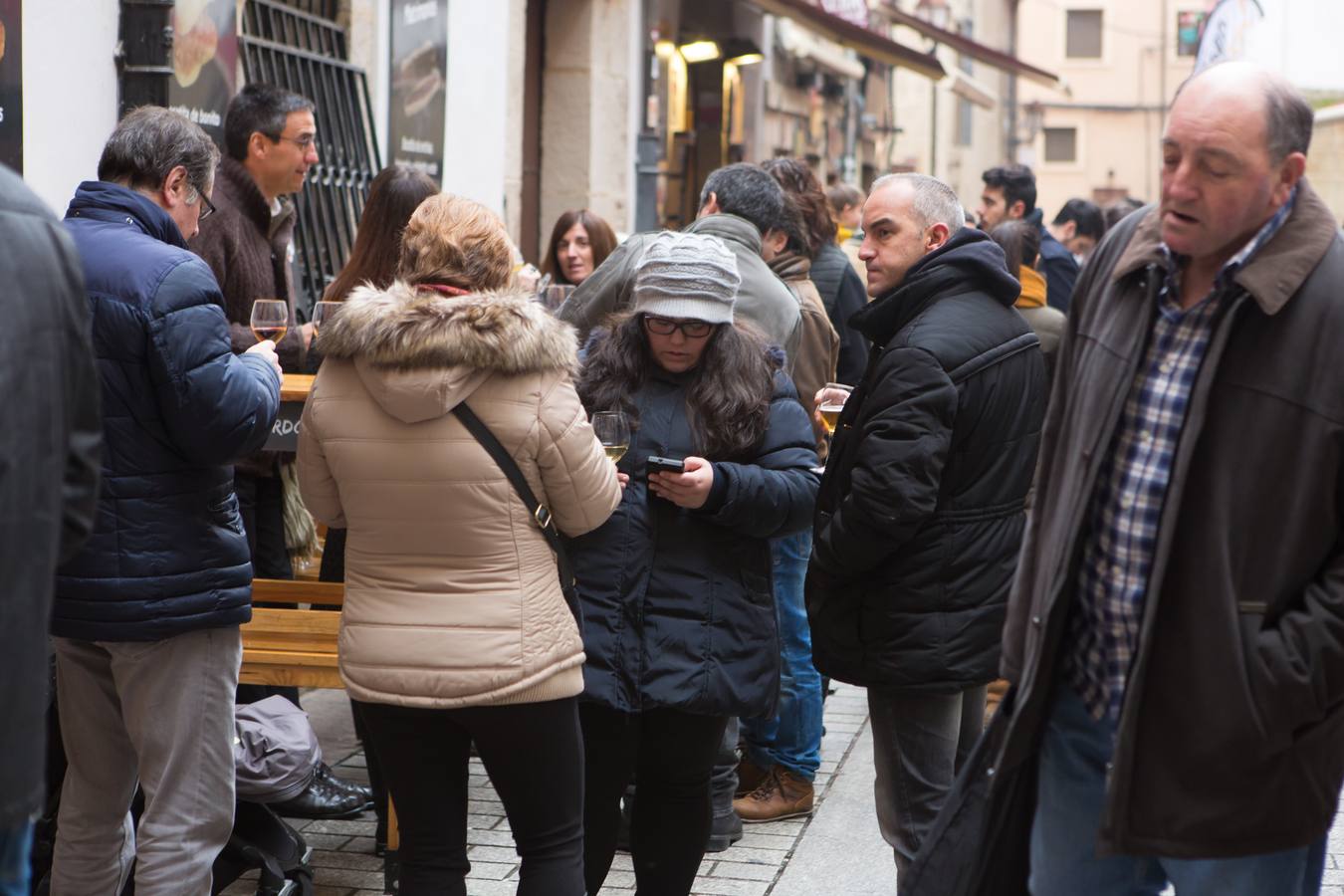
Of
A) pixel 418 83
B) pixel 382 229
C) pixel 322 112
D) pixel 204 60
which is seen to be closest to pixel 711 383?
pixel 382 229

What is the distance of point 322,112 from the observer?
338 inches

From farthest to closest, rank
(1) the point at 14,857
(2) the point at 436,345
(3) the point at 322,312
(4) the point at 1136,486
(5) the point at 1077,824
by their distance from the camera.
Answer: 1. (3) the point at 322,312
2. (2) the point at 436,345
3. (5) the point at 1077,824
4. (4) the point at 1136,486
5. (1) the point at 14,857

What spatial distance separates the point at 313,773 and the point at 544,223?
8109 millimetres

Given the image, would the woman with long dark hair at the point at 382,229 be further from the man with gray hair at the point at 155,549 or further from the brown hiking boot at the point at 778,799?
the brown hiking boot at the point at 778,799

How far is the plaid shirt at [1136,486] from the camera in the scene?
2842 millimetres

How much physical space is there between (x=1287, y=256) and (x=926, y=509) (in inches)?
51.0

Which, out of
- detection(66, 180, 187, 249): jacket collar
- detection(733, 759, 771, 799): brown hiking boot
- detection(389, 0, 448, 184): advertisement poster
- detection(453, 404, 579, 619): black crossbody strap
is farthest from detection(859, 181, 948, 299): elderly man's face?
detection(389, 0, 448, 184): advertisement poster

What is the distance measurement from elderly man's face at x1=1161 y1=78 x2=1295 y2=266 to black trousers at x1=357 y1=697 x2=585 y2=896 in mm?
1611

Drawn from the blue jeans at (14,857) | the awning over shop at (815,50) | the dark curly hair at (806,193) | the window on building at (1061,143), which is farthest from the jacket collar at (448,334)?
the window on building at (1061,143)

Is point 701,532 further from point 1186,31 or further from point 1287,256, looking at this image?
point 1186,31

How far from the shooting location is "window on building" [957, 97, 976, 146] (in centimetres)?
3791

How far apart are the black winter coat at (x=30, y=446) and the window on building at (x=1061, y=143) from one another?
197 ft

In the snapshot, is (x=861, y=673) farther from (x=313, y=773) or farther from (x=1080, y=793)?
(x=313, y=773)

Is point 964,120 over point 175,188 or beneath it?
over
